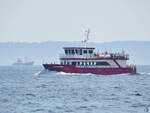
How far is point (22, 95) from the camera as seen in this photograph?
6994 centimetres

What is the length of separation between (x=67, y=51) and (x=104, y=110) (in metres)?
60.3

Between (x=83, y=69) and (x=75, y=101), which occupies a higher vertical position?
(x=75, y=101)

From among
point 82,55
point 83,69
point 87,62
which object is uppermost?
point 82,55

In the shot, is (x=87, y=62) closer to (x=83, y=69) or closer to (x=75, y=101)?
(x=83, y=69)

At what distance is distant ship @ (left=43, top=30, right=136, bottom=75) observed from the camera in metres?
114

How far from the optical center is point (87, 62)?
114562mm

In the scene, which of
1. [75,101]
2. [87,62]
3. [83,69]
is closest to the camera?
[75,101]

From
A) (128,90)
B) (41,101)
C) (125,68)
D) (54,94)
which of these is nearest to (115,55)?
(125,68)

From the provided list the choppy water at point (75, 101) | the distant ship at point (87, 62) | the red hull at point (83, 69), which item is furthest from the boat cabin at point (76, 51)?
the choppy water at point (75, 101)

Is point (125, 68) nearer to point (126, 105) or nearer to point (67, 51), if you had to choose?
point (67, 51)

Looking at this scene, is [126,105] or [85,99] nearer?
[126,105]

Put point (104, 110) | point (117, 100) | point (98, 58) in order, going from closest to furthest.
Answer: point (104, 110) → point (117, 100) → point (98, 58)

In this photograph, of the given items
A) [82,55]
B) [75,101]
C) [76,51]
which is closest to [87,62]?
[82,55]

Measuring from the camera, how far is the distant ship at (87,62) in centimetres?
11412
